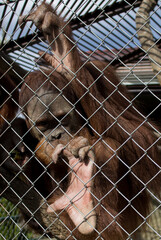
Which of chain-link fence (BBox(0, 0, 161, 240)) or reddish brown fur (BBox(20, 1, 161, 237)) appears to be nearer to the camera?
chain-link fence (BBox(0, 0, 161, 240))

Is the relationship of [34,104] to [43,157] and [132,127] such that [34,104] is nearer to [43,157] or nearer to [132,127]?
[43,157]

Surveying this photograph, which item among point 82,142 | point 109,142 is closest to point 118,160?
point 109,142

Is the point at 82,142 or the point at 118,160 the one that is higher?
the point at 82,142

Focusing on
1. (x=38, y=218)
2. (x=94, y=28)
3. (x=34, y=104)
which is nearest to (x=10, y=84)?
(x=34, y=104)

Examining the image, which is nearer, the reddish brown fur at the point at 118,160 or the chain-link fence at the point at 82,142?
the chain-link fence at the point at 82,142

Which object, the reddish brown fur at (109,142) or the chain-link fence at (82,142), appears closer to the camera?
the chain-link fence at (82,142)

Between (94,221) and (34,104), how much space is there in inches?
51.9

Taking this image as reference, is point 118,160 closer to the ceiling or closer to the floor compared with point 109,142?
closer to the floor

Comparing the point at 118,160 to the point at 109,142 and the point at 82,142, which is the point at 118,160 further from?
the point at 82,142

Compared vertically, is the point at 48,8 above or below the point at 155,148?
above

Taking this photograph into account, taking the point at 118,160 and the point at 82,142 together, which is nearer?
the point at 82,142

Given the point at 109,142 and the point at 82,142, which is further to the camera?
the point at 109,142

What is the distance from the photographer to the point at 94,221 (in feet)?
5.74

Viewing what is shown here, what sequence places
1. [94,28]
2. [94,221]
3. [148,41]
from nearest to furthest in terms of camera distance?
[94,221]
[148,41]
[94,28]
